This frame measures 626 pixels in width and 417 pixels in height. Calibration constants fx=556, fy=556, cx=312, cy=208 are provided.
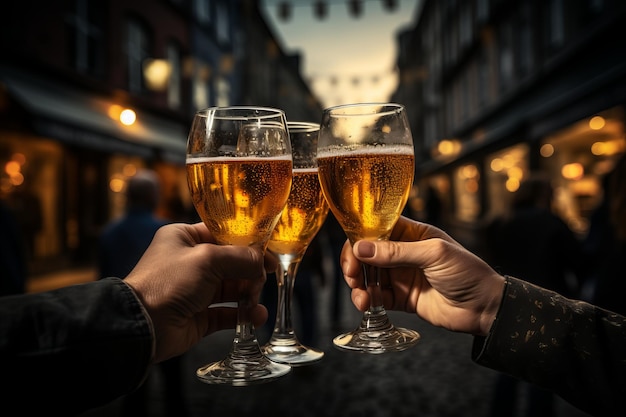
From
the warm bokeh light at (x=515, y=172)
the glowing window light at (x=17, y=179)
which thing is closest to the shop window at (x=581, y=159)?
the warm bokeh light at (x=515, y=172)

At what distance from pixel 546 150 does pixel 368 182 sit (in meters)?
12.1

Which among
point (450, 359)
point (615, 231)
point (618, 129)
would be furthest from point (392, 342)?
point (618, 129)

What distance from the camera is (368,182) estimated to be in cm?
128

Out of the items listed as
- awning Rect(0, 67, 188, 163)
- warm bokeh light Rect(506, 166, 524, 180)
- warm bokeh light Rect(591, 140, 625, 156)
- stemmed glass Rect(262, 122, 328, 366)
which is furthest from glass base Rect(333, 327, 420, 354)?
warm bokeh light Rect(506, 166, 524, 180)

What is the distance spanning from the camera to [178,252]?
48.2 inches

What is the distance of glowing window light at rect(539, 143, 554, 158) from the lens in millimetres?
12133

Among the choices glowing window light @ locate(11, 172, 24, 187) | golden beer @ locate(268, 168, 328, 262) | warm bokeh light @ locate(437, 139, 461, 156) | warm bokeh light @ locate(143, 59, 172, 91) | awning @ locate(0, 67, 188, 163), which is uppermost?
warm bokeh light @ locate(143, 59, 172, 91)

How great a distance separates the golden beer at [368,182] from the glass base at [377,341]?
0.26 meters

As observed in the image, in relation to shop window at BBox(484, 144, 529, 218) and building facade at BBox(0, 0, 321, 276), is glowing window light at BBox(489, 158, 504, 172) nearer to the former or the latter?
shop window at BBox(484, 144, 529, 218)

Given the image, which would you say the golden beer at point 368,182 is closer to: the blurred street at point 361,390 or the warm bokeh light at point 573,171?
the blurred street at point 361,390

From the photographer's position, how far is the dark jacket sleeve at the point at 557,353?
138 cm

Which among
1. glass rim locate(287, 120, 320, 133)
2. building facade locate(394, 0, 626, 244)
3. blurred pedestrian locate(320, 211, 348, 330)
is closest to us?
glass rim locate(287, 120, 320, 133)

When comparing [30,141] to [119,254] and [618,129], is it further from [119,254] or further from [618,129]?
[618,129]

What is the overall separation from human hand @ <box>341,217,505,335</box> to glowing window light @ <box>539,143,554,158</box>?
1167 centimetres
